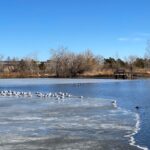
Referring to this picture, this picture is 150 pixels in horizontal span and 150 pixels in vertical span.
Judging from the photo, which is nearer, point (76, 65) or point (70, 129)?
point (70, 129)

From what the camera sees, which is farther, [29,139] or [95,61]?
[95,61]

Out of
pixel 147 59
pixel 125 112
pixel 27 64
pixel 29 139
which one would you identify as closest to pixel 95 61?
pixel 147 59

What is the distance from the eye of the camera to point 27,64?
108m

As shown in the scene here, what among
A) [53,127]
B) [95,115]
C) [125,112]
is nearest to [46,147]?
[53,127]

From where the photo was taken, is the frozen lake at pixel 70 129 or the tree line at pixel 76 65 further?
the tree line at pixel 76 65

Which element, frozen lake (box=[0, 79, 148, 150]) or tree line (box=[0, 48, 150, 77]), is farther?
tree line (box=[0, 48, 150, 77])

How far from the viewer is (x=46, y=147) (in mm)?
Answer: 11227

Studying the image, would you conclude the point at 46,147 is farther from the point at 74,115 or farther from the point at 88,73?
the point at 88,73

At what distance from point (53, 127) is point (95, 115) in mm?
3664

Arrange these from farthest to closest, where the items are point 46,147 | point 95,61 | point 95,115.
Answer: point 95,61 < point 95,115 < point 46,147

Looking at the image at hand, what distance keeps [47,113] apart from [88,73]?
70.6 metres

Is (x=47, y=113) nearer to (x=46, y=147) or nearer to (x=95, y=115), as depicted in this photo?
(x=95, y=115)

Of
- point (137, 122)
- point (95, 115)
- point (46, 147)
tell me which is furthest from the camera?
point (95, 115)

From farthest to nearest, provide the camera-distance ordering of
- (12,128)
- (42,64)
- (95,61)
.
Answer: (42,64)
(95,61)
(12,128)
